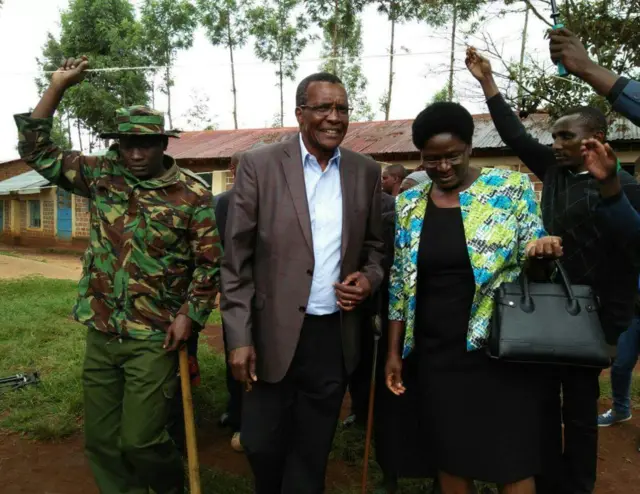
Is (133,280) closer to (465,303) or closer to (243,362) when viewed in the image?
(243,362)

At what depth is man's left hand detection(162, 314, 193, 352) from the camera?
8.99 ft

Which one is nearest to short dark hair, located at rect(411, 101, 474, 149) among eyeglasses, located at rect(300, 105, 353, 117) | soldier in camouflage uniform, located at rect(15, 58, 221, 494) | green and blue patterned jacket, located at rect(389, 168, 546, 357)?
green and blue patterned jacket, located at rect(389, 168, 546, 357)

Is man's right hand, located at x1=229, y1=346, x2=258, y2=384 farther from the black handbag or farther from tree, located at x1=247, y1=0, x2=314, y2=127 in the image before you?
tree, located at x1=247, y1=0, x2=314, y2=127

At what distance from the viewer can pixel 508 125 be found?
10.1 ft

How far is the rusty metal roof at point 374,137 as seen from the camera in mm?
10711

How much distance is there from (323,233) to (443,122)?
699 mm

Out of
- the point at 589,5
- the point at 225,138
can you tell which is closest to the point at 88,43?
the point at 225,138

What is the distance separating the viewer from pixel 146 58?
2580cm

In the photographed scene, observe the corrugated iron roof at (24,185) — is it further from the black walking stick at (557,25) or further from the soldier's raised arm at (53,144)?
the black walking stick at (557,25)

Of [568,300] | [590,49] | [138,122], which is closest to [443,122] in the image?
[568,300]

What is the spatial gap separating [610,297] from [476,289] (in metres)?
0.83

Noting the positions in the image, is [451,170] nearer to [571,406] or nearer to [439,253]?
[439,253]

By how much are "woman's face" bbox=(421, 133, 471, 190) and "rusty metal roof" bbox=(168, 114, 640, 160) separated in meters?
6.57

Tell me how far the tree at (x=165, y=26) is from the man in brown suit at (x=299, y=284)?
25.3m
